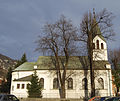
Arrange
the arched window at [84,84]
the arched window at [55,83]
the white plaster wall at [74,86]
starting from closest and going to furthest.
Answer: the white plaster wall at [74,86] < the arched window at [84,84] < the arched window at [55,83]

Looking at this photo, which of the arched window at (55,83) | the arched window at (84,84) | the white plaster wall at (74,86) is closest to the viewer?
the white plaster wall at (74,86)

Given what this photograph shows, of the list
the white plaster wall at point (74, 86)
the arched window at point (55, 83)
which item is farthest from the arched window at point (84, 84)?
the arched window at point (55, 83)

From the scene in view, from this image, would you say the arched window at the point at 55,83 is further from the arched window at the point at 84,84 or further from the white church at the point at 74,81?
the arched window at the point at 84,84

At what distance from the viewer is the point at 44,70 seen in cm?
3766

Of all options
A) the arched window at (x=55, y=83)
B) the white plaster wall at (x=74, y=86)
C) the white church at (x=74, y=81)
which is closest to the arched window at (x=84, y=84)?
the white church at (x=74, y=81)

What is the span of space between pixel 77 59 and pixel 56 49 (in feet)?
35.1

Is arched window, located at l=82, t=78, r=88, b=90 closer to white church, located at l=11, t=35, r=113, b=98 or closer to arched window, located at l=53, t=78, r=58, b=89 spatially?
white church, located at l=11, t=35, r=113, b=98

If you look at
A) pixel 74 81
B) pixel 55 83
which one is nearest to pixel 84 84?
Answer: pixel 74 81

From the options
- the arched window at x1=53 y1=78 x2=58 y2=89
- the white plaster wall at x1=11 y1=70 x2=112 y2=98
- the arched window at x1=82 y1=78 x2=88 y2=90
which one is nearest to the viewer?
the white plaster wall at x1=11 y1=70 x2=112 y2=98

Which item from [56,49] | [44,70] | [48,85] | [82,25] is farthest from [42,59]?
[82,25]

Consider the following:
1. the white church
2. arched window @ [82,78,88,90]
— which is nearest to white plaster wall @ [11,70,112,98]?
the white church

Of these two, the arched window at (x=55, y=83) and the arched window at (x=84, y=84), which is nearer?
the arched window at (x=84, y=84)

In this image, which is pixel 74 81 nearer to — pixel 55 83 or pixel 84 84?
pixel 84 84

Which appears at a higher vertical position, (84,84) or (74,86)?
(84,84)
